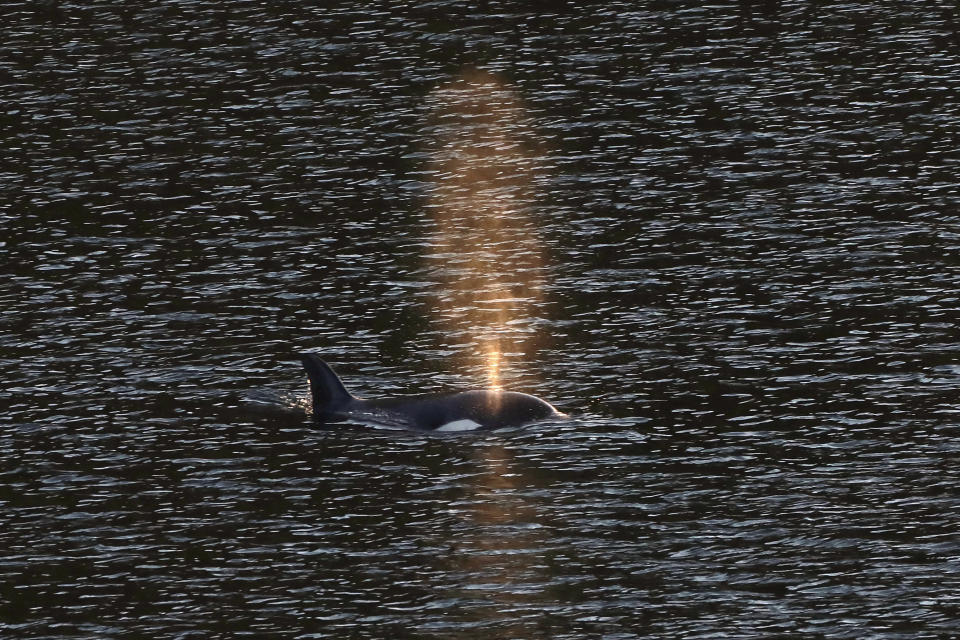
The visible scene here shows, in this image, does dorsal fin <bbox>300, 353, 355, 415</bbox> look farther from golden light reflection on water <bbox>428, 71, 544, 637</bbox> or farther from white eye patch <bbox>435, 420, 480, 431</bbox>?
golden light reflection on water <bbox>428, 71, 544, 637</bbox>

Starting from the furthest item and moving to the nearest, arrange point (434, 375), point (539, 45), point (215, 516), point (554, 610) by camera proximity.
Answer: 1. point (539, 45)
2. point (434, 375)
3. point (215, 516)
4. point (554, 610)

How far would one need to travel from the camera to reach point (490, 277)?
51.8 meters

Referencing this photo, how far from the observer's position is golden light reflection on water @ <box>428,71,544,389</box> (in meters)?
47.4

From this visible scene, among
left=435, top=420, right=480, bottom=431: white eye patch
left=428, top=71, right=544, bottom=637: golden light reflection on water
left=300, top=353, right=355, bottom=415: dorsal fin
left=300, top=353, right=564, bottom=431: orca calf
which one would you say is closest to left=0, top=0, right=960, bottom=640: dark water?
left=428, top=71, right=544, bottom=637: golden light reflection on water

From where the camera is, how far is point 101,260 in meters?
53.6

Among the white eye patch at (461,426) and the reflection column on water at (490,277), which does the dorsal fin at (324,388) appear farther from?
the reflection column on water at (490,277)

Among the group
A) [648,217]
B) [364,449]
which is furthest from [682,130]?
[364,449]

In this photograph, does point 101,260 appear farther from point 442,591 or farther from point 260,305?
point 442,591

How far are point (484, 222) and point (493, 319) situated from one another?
29.5ft

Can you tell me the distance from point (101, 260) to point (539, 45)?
27.5 metres

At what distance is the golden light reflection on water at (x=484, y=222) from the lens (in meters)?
47.4

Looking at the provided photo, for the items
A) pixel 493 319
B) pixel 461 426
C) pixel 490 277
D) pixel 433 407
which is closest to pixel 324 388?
pixel 433 407

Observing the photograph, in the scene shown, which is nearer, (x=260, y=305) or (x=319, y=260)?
(x=260, y=305)

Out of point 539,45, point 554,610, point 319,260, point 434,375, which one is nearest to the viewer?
point 554,610
